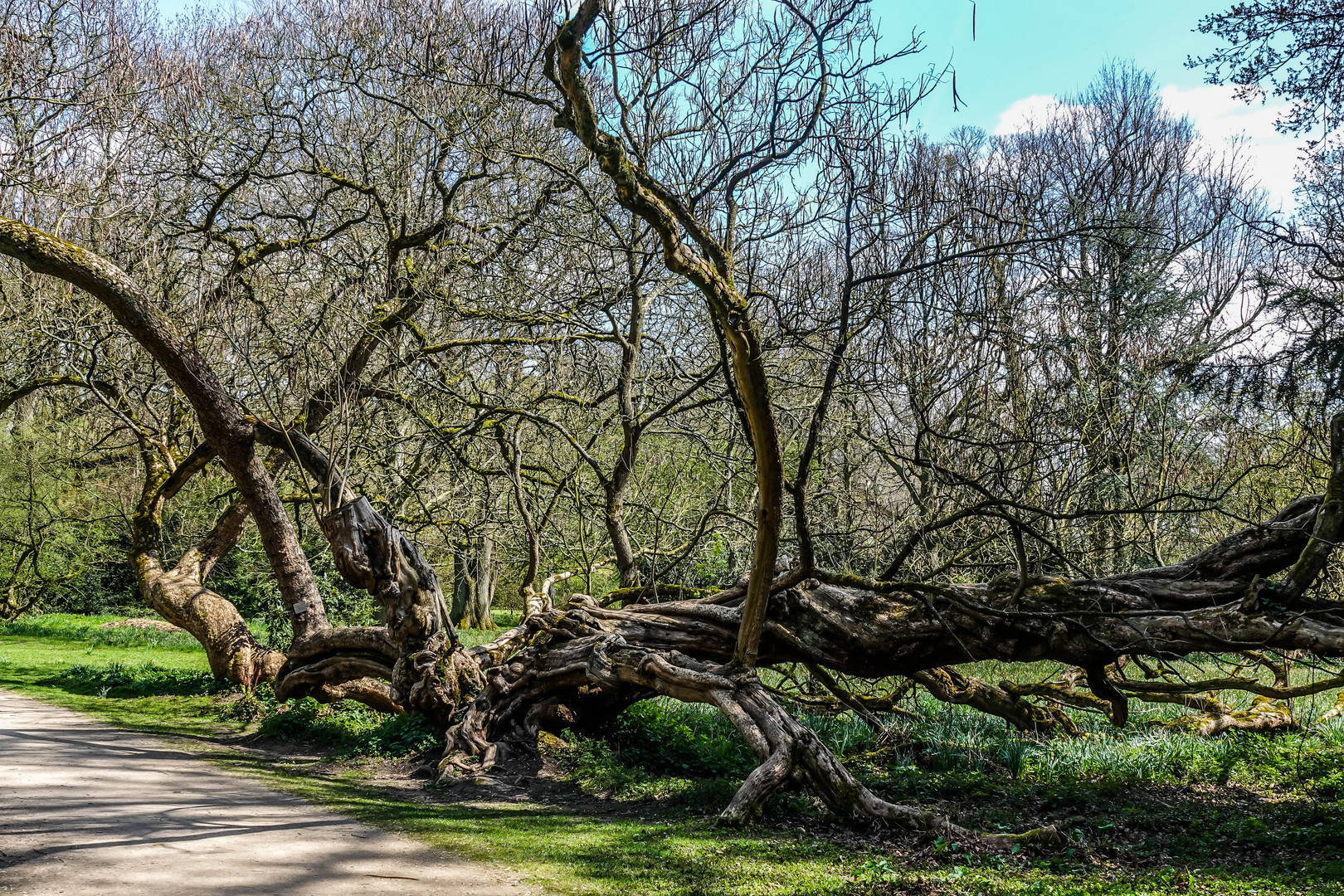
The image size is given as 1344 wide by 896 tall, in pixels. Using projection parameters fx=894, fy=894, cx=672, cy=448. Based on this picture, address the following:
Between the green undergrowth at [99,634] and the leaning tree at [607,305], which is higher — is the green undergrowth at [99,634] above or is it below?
below

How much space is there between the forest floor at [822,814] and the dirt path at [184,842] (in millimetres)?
338

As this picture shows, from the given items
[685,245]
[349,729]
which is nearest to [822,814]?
[685,245]

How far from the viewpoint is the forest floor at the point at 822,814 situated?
4.49 metres

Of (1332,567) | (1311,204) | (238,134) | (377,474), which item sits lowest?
(1332,567)

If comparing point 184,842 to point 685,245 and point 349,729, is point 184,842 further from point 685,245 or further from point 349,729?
point 349,729

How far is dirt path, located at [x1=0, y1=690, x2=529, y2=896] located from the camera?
405cm

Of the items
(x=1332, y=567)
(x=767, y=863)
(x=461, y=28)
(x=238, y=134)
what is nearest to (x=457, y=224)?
(x=461, y=28)

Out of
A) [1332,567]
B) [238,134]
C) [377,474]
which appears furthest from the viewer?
[377,474]

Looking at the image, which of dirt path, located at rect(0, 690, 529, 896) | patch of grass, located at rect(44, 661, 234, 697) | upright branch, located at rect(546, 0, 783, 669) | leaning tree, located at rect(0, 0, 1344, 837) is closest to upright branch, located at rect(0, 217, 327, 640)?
leaning tree, located at rect(0, 0, 1344, 837)

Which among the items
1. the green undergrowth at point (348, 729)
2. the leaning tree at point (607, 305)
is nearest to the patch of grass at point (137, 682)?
the leaning tree at point (607, 305)

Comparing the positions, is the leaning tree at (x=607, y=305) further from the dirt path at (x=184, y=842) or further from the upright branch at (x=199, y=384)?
the dirt path at (x=184, y=842)

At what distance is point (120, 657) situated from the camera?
16.4 meters

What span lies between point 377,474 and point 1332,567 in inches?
433

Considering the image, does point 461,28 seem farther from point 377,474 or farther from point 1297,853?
point 1297,853
